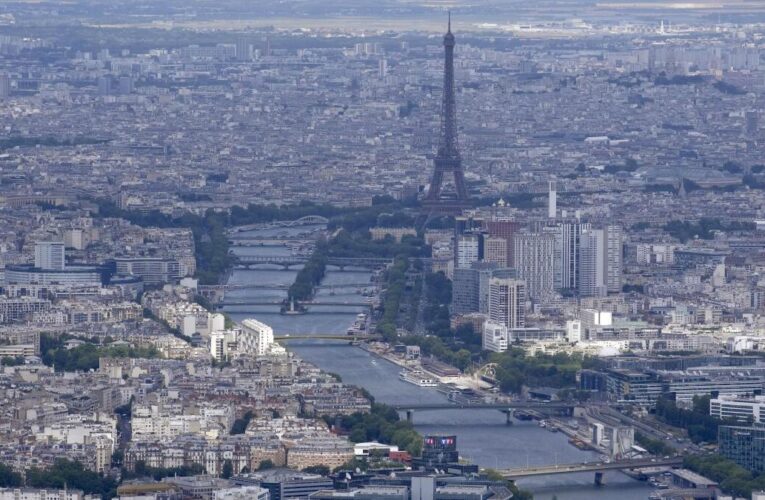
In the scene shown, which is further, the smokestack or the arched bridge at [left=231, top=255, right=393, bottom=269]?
the smokestack

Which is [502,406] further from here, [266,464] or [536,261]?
[536,261]

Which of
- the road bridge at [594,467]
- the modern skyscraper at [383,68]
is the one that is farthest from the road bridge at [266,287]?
the modern skyscraper at [383,68]

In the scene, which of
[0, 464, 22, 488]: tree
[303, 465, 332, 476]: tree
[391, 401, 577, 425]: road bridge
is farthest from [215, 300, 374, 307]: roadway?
[0, 464, 22, 488]: tree

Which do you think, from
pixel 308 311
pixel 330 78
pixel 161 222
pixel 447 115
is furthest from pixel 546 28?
pixel 308 311

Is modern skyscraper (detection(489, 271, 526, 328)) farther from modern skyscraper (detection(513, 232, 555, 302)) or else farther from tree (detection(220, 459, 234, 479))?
tree (detection(220, 459, 234, 479))

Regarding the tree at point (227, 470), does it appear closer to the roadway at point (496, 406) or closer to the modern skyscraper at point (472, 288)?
the roadway at point (496, 406)

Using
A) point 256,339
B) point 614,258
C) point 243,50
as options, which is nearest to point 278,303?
point 614,258
